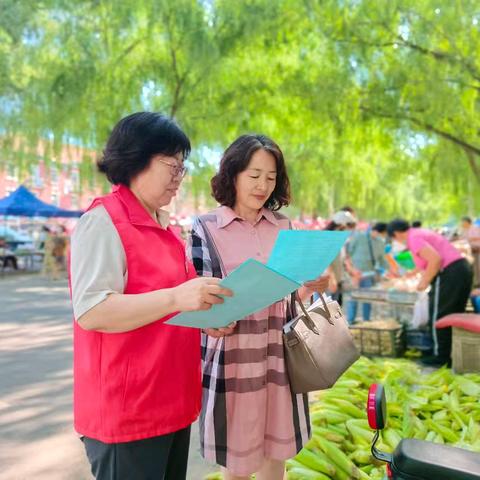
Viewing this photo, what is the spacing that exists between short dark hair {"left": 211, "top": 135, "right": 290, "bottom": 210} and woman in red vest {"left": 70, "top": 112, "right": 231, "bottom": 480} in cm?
49

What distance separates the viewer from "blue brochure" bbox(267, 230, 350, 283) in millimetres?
1365

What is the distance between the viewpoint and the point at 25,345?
255 inches

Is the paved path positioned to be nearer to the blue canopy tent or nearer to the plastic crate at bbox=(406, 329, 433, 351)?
the plastic crate at bbox=(406, 329, 433, 351)

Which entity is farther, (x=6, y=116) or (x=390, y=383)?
(x=6, y=116)

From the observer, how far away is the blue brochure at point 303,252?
4.48 ft

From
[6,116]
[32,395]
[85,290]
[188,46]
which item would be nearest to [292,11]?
[188,46]

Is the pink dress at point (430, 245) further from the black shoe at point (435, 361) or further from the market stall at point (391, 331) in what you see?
the black shoe at point (435, 361)

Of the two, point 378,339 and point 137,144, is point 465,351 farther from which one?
point 137,144

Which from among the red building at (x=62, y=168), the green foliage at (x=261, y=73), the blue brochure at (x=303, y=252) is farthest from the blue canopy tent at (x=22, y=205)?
the blue brochure at (x=303, y=252)

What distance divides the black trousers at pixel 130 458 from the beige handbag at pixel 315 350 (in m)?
0.57

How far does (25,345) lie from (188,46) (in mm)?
7768

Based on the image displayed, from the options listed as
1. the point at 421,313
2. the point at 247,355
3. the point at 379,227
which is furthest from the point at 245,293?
the point at 379,227

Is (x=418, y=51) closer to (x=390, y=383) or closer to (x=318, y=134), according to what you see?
(x=318, y=134)

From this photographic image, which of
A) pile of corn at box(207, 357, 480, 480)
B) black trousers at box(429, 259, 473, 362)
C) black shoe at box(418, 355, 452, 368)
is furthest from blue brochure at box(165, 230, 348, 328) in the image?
black shoe at box(418, 355, 452, 368)
